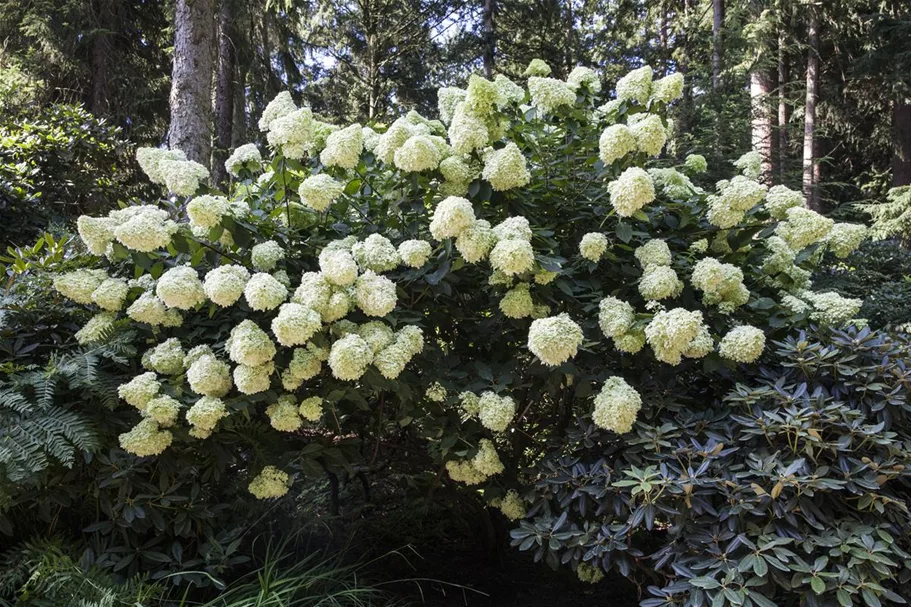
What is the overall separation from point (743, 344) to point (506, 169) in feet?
Answer: 3.46

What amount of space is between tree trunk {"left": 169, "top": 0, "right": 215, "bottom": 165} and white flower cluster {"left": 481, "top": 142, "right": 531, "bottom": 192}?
3.92 metres

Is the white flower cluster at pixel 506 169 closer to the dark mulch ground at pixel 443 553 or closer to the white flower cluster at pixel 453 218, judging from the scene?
the white flower cluster at pixel 453 218

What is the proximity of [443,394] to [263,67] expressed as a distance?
907cm

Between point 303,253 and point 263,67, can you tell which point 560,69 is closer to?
point 263,67

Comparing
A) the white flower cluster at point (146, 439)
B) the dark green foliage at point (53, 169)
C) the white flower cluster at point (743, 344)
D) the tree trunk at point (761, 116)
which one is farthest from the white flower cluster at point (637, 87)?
the tree trunk at point (761, 116)

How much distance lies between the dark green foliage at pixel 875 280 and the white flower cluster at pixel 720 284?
258 centimetres

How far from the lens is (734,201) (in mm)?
2545

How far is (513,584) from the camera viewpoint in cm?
322

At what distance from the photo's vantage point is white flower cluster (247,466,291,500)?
8.23ft

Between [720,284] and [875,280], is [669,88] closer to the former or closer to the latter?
[720,284]

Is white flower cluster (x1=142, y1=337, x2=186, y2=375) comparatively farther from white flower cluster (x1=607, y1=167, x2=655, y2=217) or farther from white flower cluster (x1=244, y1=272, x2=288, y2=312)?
white flower cluster (x1=607, y1=167, x2=655, y2=217)

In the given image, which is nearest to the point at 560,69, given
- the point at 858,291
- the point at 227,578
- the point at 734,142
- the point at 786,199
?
the point at 734,142

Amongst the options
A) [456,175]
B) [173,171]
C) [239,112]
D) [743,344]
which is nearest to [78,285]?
[173,171]

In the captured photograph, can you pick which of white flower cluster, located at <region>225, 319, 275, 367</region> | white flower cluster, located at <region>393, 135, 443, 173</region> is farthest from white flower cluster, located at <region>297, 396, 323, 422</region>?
white flower cluster, located at <region>393, 135, 443, 173</region>
